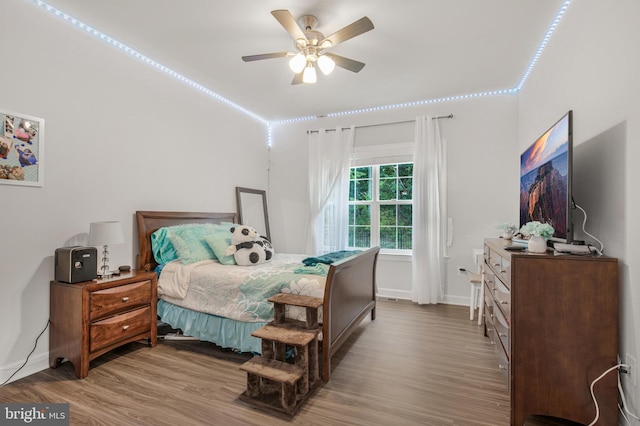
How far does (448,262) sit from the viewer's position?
398cm

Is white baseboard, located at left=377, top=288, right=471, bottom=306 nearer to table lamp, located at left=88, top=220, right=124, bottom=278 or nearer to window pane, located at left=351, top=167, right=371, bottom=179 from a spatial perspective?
window pane, located at left=351, top=167, right=371, bottom=179

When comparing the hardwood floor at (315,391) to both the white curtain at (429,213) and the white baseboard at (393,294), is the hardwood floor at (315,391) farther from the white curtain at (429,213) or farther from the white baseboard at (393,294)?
the white baseboard at (393,294)

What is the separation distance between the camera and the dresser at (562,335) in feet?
4.90

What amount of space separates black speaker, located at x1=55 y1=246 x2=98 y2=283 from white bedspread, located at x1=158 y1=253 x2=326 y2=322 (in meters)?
0.64

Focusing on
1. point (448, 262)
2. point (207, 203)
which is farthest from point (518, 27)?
point (207, 203)

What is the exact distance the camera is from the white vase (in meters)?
1.71

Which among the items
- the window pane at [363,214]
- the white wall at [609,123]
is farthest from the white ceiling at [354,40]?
the window pane at [363,214]

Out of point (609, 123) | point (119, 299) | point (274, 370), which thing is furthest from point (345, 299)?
point (609, 123)

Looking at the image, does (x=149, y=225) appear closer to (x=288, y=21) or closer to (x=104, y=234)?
(x=104, y=234)

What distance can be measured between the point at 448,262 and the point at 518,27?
8.74 ft

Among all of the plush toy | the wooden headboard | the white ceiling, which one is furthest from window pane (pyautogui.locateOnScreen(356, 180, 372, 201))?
the wooden headboard

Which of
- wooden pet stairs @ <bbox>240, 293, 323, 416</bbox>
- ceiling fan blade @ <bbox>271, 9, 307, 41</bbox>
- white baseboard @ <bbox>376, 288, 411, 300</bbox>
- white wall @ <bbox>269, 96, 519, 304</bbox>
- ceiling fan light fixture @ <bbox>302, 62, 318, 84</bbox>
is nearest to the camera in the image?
wooden pet stairs @ <bbox>240, 293, 323, 416</bbox>

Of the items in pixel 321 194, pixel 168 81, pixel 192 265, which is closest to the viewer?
pixel 192 265

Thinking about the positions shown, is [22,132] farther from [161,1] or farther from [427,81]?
[427,81]
